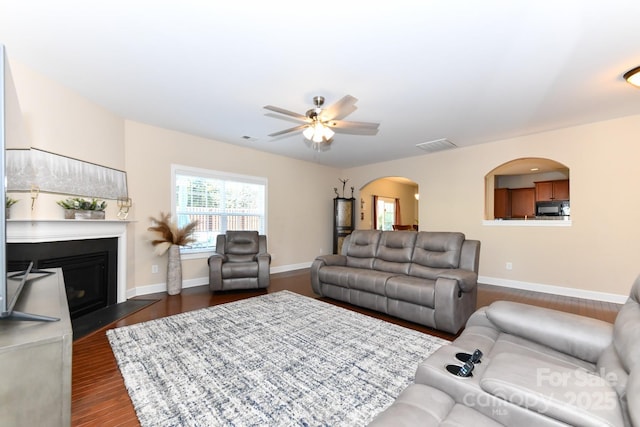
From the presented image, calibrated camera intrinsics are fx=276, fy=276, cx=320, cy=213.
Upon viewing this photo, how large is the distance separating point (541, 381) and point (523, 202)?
853 centimetres

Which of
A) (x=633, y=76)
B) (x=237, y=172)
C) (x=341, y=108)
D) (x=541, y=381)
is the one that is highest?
(x=633, y=76)

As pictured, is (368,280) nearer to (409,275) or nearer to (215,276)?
(409,275)

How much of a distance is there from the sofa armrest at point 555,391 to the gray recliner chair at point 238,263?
3.72 m

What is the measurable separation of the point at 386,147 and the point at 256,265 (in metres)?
3.29

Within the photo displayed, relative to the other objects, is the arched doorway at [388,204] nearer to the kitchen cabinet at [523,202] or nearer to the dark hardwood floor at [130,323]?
the kitchen cabinet at [523,202]

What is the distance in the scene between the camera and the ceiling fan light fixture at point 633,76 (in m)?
2.55

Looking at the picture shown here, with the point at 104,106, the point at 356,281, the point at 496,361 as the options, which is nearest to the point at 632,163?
the point at 356,281

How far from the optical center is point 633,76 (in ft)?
8.54

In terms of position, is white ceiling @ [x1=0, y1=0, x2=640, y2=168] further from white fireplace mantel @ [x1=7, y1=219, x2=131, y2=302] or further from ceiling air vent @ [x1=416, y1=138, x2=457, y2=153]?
white fireplace mantel @ [x1=7, y1=219, x2=131, y2=302]

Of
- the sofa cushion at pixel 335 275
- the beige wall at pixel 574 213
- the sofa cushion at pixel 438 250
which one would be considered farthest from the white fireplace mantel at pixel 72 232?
the beige wall at pixel 574 213

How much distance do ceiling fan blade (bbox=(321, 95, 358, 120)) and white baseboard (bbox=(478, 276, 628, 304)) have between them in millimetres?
4216

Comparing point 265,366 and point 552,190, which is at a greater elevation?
point 552,190

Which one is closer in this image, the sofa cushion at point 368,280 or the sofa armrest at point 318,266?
the sofa cushion at point 368,280

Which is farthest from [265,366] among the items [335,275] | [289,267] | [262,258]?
[289,267]
